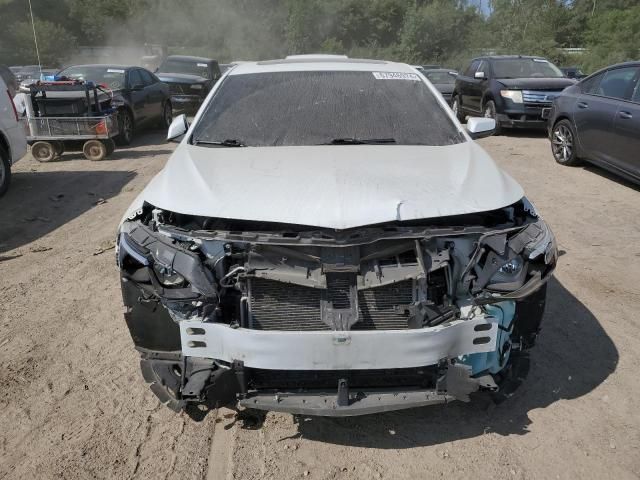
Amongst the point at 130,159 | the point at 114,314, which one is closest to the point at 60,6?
the point at 130,159

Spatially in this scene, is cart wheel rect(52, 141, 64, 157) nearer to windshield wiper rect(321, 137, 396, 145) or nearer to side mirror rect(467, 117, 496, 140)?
windshield wiper rect(321, 137, 396, 145)

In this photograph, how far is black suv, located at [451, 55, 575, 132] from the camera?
1166cm

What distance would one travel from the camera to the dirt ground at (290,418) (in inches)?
106

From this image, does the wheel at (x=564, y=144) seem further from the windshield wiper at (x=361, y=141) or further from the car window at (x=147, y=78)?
the car window at (x=147, y=78)

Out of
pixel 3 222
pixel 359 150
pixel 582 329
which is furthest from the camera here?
pixel 3 222

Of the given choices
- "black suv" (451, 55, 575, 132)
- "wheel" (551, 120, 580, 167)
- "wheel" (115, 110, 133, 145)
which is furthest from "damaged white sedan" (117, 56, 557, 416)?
"wheel" (115, 110, 133, 145)

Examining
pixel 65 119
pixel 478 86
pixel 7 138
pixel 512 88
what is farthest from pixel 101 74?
pixel 512 88

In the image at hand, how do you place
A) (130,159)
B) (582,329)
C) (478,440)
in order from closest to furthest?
1. (478,440)
2. (582,329)
3. (130,159)

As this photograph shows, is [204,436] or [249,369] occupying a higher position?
[249,369]

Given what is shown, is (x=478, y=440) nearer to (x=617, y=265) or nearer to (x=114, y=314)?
(x=114, y=314)

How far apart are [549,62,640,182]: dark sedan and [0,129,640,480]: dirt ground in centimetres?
274

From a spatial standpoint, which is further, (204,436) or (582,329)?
(582,329)

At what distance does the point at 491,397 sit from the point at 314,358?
1.08 metres

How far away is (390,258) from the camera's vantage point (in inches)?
105
